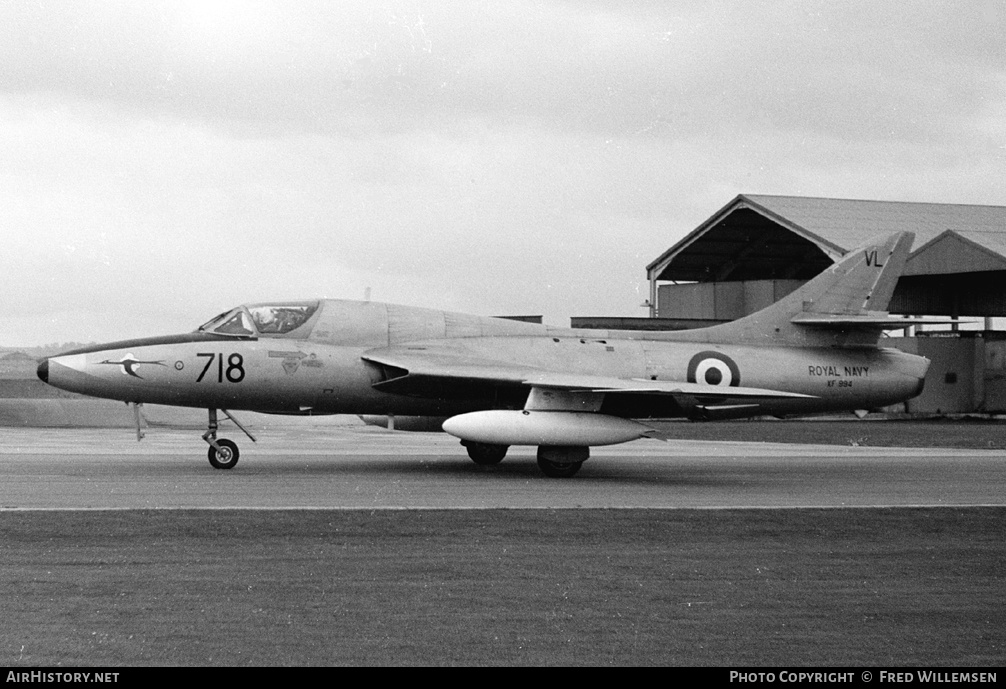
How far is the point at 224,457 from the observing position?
1925 centimetres

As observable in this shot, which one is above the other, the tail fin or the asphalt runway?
the tail fin

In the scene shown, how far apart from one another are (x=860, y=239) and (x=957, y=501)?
1059 inches

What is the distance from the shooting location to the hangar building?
4200cm

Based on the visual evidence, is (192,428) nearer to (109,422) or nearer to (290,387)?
(109,422)

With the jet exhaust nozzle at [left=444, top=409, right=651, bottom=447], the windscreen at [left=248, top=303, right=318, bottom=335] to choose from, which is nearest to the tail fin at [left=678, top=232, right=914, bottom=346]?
the jet exhaust nozzle at [left=444, top=409, right=651, bottom=447]

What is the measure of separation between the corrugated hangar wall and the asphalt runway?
54.8 ft

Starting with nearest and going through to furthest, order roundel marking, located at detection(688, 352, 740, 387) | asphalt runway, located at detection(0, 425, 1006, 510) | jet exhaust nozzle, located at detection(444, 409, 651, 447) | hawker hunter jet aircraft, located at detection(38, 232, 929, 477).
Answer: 1. asphalt runway, located at detection(0, 425, 1006, 510)
2. jet exhaust nozzle, located at detection(444, 409, 651, 447)
3. hawker hunter jet aircraft, located at detection(38, 232, 929, 477)
4. roundel marking, located at detection(688, 352, 740, 387)

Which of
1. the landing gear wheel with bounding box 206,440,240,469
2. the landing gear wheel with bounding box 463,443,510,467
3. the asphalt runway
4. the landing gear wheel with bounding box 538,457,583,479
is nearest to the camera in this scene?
the asphalt runway

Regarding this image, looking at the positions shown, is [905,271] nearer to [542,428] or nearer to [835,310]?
[835,310]

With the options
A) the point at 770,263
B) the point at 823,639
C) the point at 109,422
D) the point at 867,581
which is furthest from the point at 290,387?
the point at 770,263

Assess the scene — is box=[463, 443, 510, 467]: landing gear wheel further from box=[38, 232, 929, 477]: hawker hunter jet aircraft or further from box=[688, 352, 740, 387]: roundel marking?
box=[688, 352, 740, 387]: roundel marking

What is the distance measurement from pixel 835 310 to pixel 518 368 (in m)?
6.46

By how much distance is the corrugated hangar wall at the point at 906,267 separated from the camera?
42.0m

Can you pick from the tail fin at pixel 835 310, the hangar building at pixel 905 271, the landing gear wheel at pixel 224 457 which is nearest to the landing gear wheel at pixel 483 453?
the landing gear wheel at pixel 224 457
